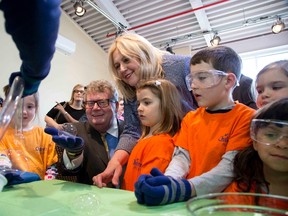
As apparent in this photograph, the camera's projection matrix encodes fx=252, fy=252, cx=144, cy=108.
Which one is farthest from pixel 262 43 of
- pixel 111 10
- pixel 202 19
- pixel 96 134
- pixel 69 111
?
pixel 96 134

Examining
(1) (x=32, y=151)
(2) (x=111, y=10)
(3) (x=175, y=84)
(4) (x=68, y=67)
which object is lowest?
(1) (x=32, y=151)

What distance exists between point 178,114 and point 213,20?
3.70 meters

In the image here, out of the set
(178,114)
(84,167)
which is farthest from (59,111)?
(178,114)

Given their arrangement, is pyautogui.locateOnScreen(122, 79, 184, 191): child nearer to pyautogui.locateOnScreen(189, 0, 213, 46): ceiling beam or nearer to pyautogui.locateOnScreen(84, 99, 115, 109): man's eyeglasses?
pyautogui.locateOnScreen(84, 99, 115, 109): man's eyeglasses

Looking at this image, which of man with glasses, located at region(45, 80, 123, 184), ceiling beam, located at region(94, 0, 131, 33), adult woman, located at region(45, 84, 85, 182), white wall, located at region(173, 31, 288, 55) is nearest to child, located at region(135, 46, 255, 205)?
man with glasses, located at region(45, 80, 123, 184)

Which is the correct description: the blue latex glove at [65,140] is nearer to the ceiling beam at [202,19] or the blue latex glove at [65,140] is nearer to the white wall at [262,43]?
the ceiling beam at [202,19]

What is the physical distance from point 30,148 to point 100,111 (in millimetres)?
431

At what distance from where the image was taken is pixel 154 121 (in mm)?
1253

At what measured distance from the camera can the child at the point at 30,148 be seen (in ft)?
4.15

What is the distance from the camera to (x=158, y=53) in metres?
1.41

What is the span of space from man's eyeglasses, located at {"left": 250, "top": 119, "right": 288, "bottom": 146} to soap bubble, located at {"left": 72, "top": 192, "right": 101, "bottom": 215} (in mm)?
475

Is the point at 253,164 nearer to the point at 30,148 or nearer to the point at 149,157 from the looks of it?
the point at 149,157

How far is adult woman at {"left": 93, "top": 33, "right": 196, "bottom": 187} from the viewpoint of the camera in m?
1.30

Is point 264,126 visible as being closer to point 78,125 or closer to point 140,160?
point 140,160
